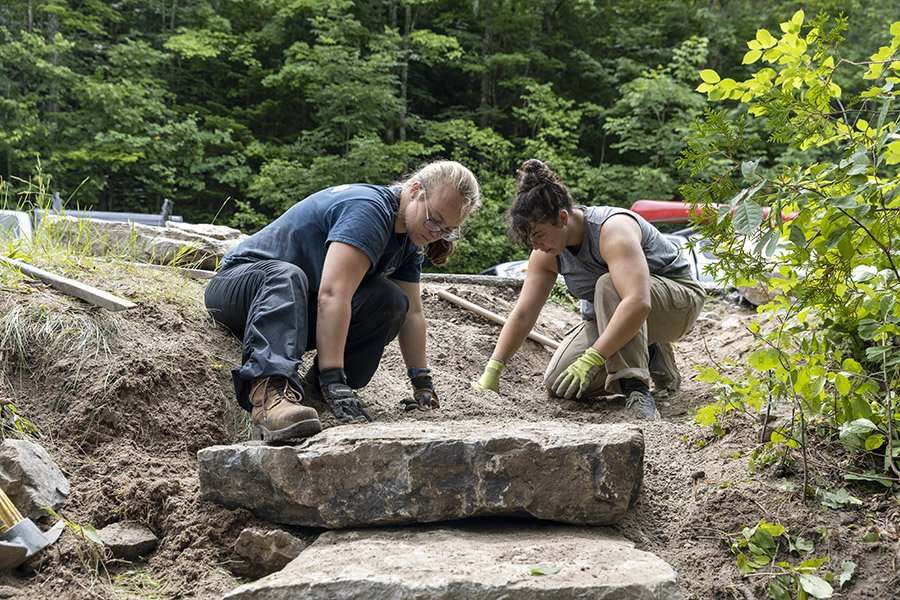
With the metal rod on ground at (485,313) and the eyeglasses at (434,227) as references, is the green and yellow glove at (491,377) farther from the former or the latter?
the metal rod on ground at (485,313)

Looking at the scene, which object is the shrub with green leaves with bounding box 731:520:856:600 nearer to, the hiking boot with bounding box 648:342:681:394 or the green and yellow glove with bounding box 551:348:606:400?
the green and yellow glove with bounding box 551:348:606:400

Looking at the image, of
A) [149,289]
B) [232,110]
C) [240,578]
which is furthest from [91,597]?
[232,110]

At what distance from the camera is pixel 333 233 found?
8.64 ft

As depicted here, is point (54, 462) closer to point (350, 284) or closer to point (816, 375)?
point (350, 284)

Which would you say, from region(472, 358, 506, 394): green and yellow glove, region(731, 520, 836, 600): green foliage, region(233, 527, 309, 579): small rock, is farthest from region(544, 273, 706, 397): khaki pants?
region(233, 527, 309, 579): small rock

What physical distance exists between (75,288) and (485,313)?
2.53 meters

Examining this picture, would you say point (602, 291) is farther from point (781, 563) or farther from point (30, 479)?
point (30, 479)

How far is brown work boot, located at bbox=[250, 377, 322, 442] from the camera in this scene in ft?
7.33

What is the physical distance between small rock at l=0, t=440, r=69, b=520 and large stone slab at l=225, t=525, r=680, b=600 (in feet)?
2.29

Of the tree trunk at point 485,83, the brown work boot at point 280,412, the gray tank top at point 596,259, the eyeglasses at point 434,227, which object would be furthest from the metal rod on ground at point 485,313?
the tree trunk at point 485,83

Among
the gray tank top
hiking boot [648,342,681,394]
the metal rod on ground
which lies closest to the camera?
the gray tank top

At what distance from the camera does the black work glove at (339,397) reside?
262 centimetres

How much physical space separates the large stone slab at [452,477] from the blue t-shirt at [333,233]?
2.51ft

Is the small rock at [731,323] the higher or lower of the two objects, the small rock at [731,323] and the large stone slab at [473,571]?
the lower
